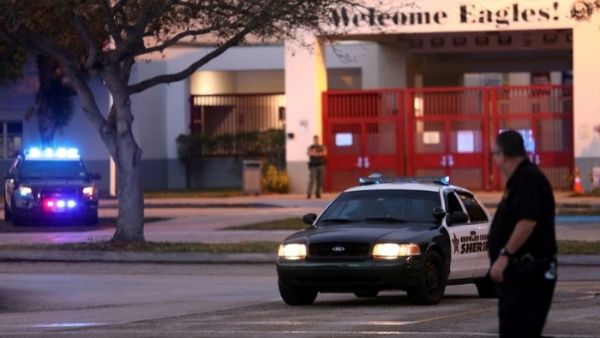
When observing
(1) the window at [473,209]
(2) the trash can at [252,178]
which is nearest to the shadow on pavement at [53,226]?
(2) the trash can at [252,178]

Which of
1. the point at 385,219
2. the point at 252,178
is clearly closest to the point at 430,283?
the point at 385,219

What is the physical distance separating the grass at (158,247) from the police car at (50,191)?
6816mm

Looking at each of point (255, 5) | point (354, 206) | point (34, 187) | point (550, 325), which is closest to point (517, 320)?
point (550, 325)

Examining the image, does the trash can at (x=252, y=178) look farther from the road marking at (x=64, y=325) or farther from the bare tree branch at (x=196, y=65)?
the road marking at (x=64, y=325)

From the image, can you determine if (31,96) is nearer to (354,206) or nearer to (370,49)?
(370,49)

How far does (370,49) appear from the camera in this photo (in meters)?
48.0

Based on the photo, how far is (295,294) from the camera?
1589 cm

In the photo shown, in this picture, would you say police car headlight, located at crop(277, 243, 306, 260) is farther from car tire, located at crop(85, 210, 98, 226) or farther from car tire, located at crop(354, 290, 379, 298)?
car tire, located at crop(85, 210, 98, 226)

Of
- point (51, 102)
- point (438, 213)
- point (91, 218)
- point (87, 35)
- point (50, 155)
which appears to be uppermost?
point (87, 35)

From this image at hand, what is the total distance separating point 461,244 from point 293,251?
2229 mm

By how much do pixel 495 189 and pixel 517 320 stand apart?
112 ft

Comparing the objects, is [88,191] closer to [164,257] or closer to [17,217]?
[17,217]

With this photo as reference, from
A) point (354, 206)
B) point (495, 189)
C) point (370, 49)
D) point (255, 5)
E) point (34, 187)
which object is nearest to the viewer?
point (354, 206)

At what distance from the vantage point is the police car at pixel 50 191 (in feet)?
104
